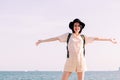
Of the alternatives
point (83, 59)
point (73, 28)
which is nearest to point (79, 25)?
point (73, 28)

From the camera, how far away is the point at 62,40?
8.22 meters

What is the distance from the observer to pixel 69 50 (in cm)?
818

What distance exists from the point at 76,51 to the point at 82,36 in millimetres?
397

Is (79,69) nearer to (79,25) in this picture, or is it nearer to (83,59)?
(83,59)

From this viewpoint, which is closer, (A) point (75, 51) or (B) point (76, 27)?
(A) point (75, 51)

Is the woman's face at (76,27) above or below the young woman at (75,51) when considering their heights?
above

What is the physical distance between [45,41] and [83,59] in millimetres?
893

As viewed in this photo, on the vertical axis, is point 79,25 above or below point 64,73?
above

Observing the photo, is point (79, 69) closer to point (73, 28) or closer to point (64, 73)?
point (64, 73)

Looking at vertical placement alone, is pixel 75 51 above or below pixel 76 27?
below

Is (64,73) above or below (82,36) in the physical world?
below

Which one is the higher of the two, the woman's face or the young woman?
the woman's face

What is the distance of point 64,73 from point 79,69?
330 mm

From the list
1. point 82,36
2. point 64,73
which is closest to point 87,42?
point 82,36
